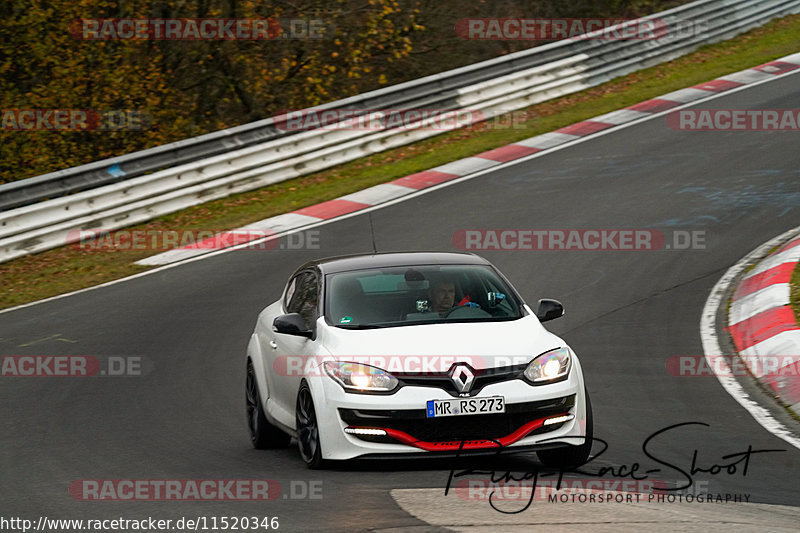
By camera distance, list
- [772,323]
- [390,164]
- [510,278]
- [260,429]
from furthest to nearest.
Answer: [390,164] → [510,278] → [772,323] → [260,429]

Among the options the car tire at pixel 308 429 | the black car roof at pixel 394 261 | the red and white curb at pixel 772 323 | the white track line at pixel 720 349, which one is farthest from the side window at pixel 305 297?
the red and white curb at pixel 772 323

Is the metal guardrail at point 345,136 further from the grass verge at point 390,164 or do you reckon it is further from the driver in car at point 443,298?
the driver in car at point 443,298

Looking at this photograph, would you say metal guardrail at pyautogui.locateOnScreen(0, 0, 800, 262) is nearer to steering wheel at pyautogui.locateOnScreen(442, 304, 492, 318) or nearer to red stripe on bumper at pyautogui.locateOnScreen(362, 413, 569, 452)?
steering wheel at pyautogui.locateOnScreen(442, 304, 492, 318)

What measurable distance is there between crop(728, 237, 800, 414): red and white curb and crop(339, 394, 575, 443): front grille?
8.71ft

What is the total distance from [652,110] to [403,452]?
16451 mm

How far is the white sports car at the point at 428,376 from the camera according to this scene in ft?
22.8

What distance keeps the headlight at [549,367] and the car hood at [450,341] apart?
48mm

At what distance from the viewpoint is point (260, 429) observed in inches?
336

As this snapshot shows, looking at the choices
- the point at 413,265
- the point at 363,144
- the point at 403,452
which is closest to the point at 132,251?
the point at 363,144

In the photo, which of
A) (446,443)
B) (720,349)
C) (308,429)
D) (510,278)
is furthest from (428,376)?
(510,278)

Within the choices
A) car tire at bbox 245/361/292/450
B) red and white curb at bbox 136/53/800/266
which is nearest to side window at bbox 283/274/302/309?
car tire at bbox 245/361/292/450

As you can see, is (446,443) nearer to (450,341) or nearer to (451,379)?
(451,379)

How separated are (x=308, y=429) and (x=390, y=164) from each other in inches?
549

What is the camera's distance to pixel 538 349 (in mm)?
7254
